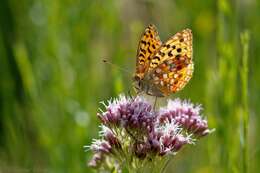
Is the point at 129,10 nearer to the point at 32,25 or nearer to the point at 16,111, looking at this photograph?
the point at 32,25

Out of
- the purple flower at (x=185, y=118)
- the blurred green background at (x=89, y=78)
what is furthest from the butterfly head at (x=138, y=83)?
the blurred green background at (x=89, y=78)

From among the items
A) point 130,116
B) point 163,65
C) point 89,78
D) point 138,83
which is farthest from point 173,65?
point 89,78

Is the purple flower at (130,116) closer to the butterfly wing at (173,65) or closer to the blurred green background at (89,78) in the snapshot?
the butterfly wing at (173,65)

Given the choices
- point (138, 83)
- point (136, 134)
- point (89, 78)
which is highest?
point (89, 78)

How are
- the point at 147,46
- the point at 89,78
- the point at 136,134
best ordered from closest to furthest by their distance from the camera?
the point at 136,134 < the point at 147,46 < the point at 89,78

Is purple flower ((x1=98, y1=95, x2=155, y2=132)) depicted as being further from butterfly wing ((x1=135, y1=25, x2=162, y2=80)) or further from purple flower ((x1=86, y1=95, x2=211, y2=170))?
butterfly wing ((x1=135, y1=25, x2=162, y2=80))

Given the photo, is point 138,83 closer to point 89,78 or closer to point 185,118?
point 185,118

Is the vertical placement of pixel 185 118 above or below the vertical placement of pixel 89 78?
below
